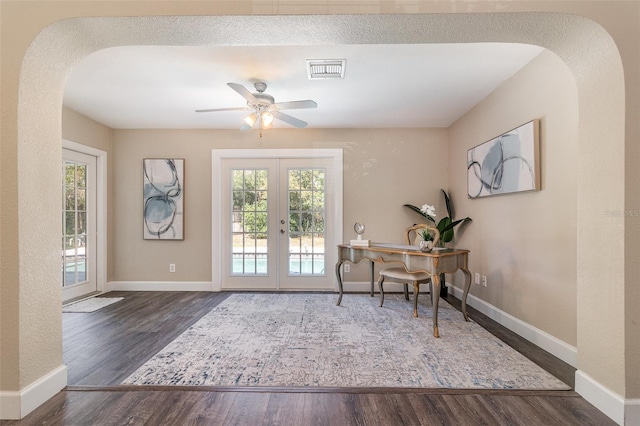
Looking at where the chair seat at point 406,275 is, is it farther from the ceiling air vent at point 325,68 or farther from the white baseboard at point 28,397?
the white baseboard at point 28,397

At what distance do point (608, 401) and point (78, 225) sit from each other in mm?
5383

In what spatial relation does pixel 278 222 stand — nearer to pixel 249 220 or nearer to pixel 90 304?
pixel 249 220

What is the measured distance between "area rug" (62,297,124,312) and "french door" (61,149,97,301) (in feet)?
0.80

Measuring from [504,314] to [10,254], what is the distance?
12.2 ft

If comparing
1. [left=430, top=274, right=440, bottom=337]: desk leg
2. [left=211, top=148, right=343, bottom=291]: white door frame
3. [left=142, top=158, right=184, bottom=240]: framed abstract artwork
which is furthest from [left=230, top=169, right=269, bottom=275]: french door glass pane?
[left=430, top=274, right=440, bottom=337]: desk leg

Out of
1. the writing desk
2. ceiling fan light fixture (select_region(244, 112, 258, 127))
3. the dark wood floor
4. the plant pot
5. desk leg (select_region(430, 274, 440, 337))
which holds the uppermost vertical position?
ceiling fan light fixture (select_region(244, 112, 258, 127))

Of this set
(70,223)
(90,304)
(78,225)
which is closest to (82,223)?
(78,225)

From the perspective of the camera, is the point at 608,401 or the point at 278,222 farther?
the point at 278,222

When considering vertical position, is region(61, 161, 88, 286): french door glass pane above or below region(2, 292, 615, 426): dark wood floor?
above

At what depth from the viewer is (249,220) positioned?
4.51 meters

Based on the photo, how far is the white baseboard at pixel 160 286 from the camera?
14.6 ft

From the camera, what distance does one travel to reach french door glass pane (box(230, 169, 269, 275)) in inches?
177

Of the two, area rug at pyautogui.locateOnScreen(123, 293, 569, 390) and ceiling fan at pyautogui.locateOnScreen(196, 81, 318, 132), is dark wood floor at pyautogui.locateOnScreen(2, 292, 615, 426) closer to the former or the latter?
area rug at pyautogui.locateOnScreen(123, 293, 569, 390)

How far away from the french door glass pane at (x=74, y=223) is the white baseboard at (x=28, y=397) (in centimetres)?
262
